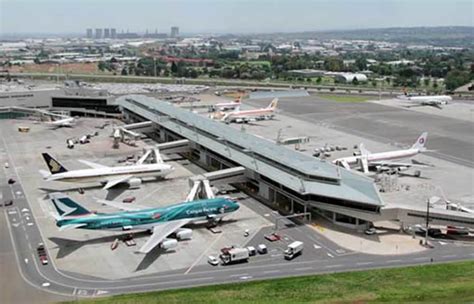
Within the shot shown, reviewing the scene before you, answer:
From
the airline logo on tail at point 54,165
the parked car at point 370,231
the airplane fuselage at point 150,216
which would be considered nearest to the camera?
the airplane fuselage at point 150,216

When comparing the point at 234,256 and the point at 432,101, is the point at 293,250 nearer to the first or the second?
the point at 234,256

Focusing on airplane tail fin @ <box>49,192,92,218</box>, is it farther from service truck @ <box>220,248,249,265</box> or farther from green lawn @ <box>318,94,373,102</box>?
green lawn @ <box>318,94,373,102</box>

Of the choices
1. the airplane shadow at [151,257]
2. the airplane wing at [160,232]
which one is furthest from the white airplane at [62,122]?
the airplane shadow at [151,257]

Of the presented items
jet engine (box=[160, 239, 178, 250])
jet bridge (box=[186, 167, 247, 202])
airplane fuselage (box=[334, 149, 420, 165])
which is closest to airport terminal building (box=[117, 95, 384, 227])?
jet bridge (box=[186, 167, 247, 202])

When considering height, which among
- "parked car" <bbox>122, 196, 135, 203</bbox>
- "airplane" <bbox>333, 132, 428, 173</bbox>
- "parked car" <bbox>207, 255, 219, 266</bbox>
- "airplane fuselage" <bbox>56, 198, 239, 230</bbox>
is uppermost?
"airplane" <bbox>333, 132, 428, 173</bbox>

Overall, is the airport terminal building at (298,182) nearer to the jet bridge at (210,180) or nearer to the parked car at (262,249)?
the jet bridge at (210,180)

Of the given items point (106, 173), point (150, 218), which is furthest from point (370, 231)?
point (106, 173)

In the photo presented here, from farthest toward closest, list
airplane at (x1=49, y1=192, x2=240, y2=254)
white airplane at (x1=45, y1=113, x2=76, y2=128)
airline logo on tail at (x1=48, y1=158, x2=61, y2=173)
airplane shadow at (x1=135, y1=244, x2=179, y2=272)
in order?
white airplane at (x1=45, y1=113, x2=76, y2=128)
airline logo on tail at (x1=48, y1=158, x2=61, y2=173)
airplane at (x1=49, y1=192, x2=240, y2=254)
airplane shadow at (x1=135, y1=244, x2=179, y2=272)
